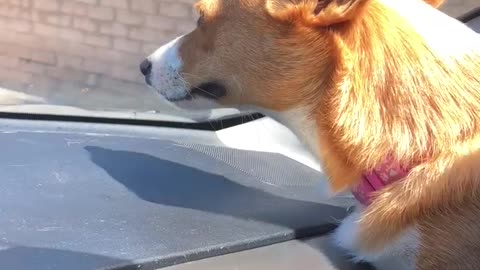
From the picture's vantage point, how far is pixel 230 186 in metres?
2.21

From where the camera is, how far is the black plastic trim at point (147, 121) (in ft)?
8.79

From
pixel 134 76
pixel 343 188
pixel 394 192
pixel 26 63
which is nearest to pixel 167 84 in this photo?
pixel 343 188

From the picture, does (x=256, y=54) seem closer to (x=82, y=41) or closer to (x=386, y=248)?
(x=386, y=248)

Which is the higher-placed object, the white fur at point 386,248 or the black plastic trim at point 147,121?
the white fur at point 386,248

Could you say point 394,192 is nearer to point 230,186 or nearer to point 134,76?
point 230,186

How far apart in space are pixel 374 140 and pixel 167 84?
0.62 m

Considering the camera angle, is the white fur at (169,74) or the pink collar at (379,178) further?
the white fur at (169,74)

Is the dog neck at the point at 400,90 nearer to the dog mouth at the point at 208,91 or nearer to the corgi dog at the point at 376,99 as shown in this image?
the corgi dog at the point at 376,99

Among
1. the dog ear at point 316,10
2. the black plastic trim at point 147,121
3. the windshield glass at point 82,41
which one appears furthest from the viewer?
the windshield glass at point 82,41

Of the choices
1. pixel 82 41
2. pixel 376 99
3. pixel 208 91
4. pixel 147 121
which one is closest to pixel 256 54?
pixel 208 91

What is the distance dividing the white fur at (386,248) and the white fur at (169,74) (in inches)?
22.3

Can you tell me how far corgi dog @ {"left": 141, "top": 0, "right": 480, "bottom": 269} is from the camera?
181 cm

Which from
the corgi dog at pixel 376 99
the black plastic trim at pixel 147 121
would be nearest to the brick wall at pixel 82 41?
the black plastic trim at pixel 147 121

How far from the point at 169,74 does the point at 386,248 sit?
2.48 ft
